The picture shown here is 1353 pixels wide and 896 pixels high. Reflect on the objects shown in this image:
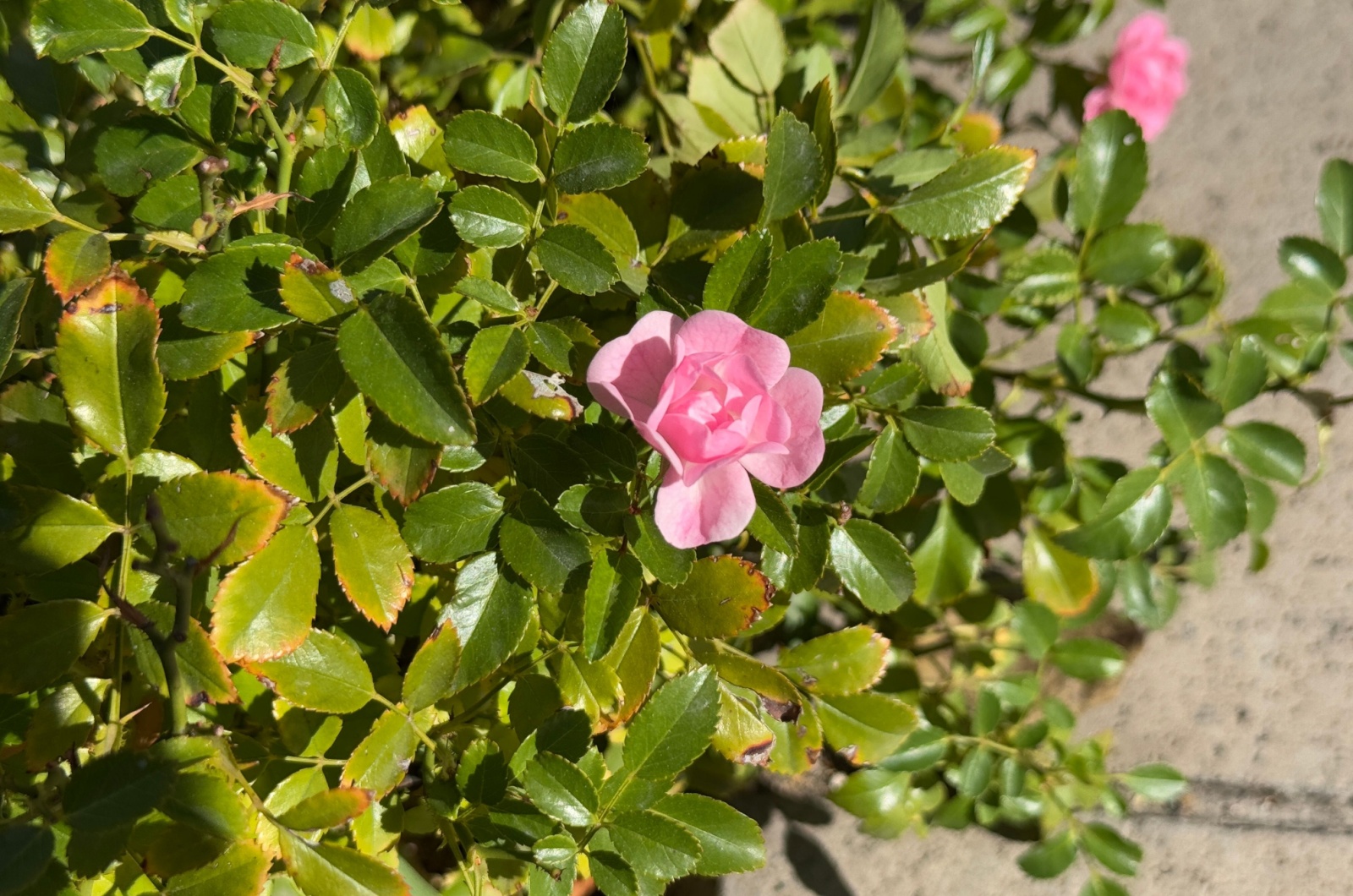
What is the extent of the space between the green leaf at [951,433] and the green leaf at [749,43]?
15.8 inches

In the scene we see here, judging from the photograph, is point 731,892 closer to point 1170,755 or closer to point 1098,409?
point 1170,755

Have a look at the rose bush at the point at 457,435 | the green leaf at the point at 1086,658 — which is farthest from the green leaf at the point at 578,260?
the green leaf at the point at 1086,658

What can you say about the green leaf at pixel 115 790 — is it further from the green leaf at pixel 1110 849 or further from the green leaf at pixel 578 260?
the green leaf at pixel 1110 849

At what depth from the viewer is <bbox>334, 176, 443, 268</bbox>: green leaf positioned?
1.74ft

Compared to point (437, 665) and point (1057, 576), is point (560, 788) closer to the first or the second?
point (437, 665)

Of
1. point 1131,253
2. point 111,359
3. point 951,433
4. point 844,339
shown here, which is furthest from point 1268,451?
point 111,359

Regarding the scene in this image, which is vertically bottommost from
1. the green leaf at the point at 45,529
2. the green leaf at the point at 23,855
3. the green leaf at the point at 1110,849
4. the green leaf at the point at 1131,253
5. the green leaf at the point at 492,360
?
Answer: the green leaf at the point at 1110,849

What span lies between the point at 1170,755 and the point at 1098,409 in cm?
52

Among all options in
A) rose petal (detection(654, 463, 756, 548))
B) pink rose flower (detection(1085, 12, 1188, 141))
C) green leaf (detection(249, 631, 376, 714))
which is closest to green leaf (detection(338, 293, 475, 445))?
rose petal (detection(654, 463, 756, 548))

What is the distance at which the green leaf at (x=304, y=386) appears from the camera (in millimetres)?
556

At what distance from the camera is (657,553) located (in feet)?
1.89

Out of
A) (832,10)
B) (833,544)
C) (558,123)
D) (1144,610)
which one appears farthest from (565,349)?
(1144,610)

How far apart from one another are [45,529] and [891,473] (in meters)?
0.55

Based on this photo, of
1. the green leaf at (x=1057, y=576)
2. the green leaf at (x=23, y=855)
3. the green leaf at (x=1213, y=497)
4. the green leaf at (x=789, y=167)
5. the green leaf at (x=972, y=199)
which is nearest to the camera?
the green leaf at (x=23, y=855)
